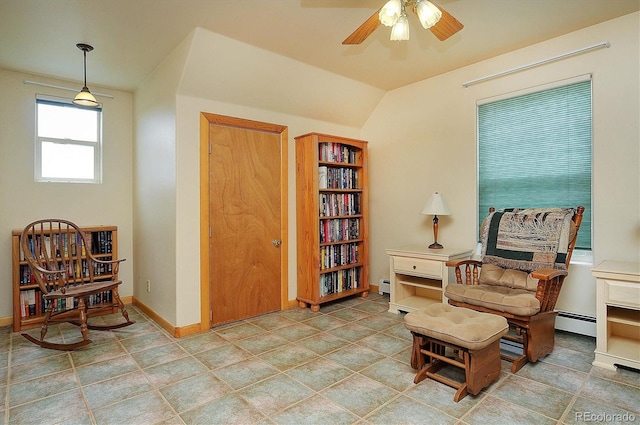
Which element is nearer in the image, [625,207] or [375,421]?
[375,421]

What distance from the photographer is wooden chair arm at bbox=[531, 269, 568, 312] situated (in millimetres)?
2449

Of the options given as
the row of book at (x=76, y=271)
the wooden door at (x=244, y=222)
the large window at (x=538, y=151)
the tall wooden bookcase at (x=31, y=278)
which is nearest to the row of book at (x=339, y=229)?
the wooden door at (x=244, y=222)

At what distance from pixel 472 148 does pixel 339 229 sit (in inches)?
67.2

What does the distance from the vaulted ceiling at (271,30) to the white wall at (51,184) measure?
33cm

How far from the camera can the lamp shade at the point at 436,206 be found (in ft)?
12.0

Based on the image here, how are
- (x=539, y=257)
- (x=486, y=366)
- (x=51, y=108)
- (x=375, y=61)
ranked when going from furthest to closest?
(x=51, y=108) → (x=375, y=61) → (x=539, y=257) → (x=486, y=366)

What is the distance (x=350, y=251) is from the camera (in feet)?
14.3

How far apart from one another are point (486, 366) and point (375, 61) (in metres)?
2.84

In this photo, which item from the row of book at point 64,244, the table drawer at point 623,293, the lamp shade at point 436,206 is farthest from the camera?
the lamp shade at point 436,206

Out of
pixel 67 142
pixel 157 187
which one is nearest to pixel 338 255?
pixel 157 187

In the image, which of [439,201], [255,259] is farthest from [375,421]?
[439,201]

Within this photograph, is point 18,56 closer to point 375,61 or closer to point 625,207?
point 375,61

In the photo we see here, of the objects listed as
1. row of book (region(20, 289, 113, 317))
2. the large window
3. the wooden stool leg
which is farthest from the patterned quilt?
row of book (region(20, 289, 113, 317))

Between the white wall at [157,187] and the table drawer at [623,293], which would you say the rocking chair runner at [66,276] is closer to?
the white wall at [157,187]
